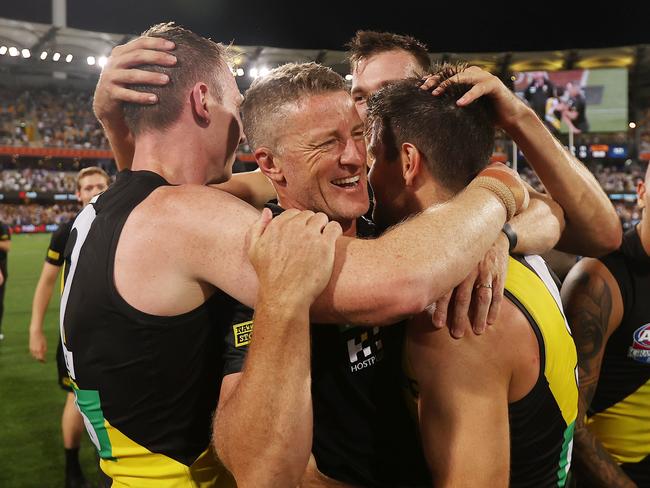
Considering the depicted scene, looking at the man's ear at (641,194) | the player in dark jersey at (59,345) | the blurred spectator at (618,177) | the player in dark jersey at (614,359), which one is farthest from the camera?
the blurred spectator at (618,177)

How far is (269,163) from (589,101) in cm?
3500

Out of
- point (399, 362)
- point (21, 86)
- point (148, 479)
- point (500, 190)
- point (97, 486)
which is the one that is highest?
point (500, 190)

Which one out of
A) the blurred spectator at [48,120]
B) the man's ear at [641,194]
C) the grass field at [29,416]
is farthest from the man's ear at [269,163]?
the blurred spectator at [48,120]

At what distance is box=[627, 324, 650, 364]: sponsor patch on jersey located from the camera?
2838 millimetres

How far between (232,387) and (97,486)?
3.44 metres

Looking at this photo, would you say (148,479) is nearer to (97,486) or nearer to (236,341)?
(236,341)

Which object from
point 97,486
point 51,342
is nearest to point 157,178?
point 97,486

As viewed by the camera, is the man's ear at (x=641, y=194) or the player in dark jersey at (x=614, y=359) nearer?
the player in dark jersey at (x=614, y=359)

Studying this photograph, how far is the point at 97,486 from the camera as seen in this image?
4582 millimetres

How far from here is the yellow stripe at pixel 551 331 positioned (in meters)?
1.80

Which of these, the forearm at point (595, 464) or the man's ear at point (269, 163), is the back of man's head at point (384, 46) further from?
the forearm at point (595, 464)

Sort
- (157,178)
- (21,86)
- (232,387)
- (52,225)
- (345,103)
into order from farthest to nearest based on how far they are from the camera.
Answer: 1. (21,86)
2. (52,225)
3. (345,103)
4. (157,178)
5. (232,387)

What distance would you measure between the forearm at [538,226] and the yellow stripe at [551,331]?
109mm

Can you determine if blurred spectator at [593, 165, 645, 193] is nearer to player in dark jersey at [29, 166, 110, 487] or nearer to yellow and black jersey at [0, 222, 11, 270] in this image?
yellow and black jersey at [0, 222, 11, 270]
